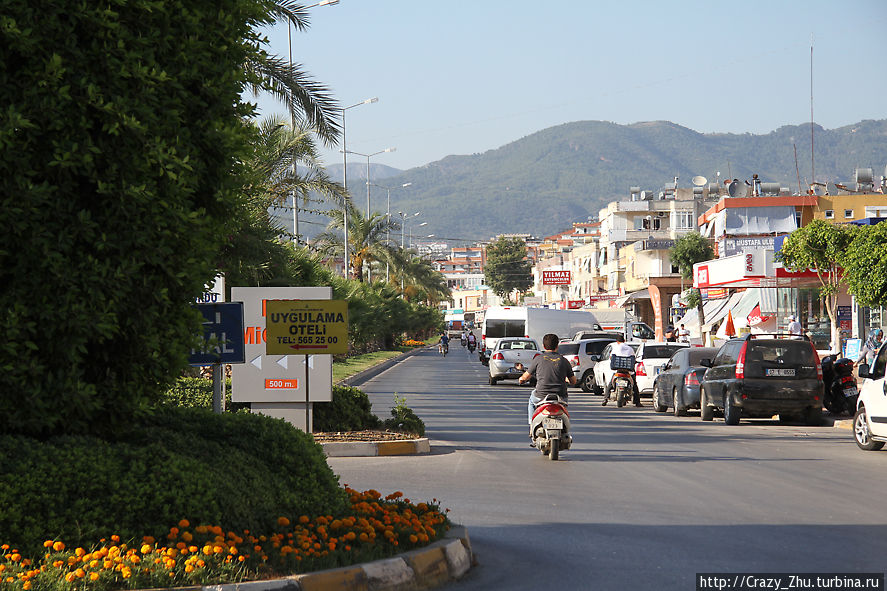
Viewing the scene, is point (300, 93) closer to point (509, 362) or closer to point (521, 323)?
point (509, 362)

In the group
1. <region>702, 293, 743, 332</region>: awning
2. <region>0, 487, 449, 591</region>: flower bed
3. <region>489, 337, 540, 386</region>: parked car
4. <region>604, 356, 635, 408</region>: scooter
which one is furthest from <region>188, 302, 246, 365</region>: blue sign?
<region>702, 293, 743, 332</region>: awning

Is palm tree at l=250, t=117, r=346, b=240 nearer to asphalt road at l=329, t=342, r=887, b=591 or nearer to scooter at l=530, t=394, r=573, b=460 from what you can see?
asphalt road at l=329, t=342, r=887, b=591

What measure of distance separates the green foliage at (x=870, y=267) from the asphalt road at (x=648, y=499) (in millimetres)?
8544

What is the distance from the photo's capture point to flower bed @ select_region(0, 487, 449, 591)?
595 centimetres

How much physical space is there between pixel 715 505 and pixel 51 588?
6.74m

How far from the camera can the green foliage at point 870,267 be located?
90.1 ft

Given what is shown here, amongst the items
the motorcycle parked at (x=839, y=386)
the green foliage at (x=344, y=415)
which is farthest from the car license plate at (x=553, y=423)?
the motorcycle parked at (x=839, y=386)

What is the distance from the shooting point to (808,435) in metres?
19.0

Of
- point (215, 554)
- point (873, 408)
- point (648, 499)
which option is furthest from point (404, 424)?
point (215, 554)

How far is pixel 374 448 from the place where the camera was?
15609mm

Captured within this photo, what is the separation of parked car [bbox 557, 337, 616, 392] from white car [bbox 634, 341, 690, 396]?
5668 mm

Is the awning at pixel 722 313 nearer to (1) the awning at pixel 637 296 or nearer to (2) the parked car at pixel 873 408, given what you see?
(2) the parked car at pixel 873 408

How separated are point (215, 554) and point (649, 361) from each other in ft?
76.5

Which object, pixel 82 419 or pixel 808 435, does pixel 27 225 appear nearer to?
pixel 82 419
